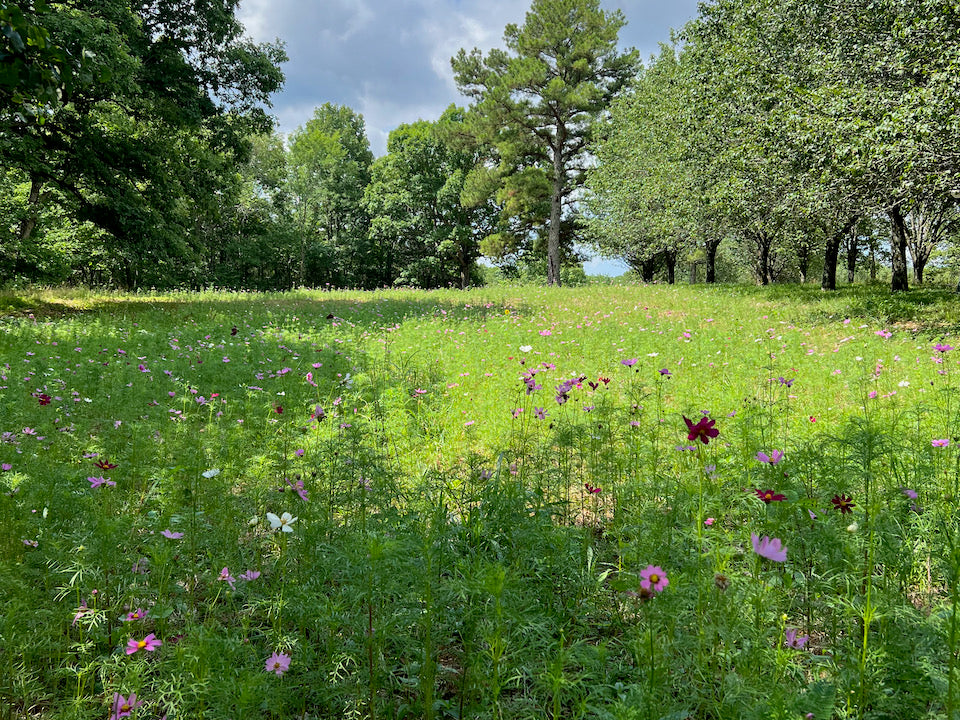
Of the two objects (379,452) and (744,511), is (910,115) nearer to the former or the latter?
(744,511)

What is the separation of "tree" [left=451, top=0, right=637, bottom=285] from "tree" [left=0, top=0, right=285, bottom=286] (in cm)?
1264

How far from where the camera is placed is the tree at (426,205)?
37.9 metres

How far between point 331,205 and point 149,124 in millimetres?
27435

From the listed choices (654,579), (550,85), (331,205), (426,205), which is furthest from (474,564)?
(331,205)

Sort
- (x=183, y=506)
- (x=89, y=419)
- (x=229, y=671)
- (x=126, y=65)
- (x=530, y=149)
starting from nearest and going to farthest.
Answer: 1. (x=229, y=671)
2. (x=183, y=506)
3. (x=89, y=419)
4. (x=126, y=65)
5. (x=530, y=149)

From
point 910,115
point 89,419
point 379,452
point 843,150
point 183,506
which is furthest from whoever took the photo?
point 843,150

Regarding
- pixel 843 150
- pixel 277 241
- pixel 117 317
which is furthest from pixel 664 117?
pixel 277 241

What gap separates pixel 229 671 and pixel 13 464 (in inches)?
108

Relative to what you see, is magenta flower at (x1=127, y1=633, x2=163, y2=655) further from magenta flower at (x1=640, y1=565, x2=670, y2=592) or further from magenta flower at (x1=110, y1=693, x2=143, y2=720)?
magenta flower at (x1=640, y1=565, x2=670, y2=592)

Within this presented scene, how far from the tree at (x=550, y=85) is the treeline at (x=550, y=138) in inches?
4.3

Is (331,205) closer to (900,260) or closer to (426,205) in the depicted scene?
(426,205)

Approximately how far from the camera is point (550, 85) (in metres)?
24.1

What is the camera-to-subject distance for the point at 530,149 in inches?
1080

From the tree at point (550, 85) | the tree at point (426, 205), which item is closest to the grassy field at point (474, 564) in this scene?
the tree at point (550, 85)
